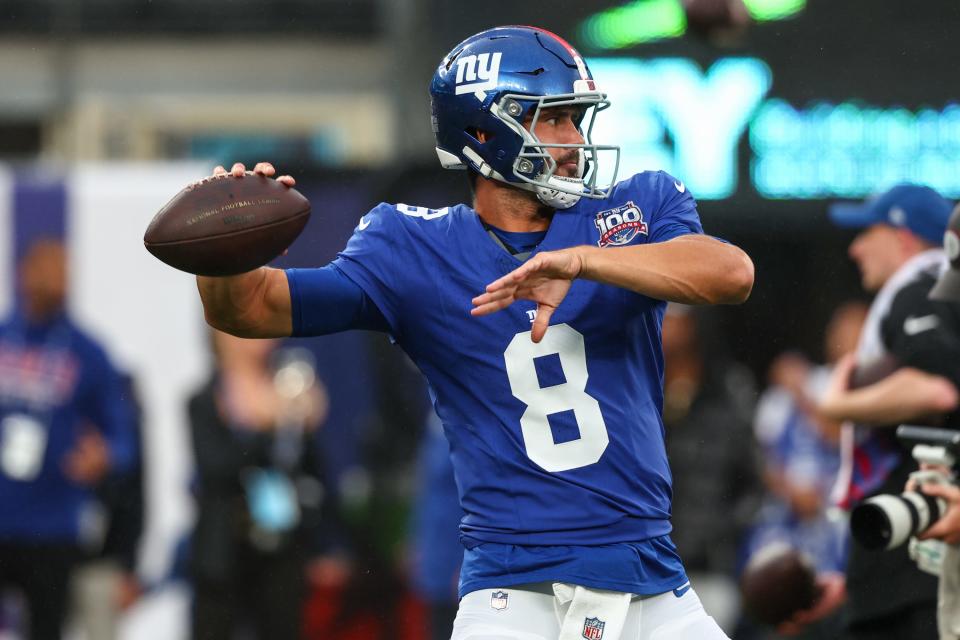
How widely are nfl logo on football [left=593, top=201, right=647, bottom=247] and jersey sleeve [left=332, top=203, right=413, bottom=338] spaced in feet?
1.35

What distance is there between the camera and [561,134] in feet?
11.1

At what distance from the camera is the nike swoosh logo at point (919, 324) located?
4.53m

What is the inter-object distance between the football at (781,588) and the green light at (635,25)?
4.06 m

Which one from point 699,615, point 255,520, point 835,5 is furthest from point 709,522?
point 699,615

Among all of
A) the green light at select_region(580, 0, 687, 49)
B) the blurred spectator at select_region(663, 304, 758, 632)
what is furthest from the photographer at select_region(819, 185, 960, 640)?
the green light at select_region(580, 0, 687, 49)

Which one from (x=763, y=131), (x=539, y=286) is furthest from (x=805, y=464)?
(x=539, y=286)

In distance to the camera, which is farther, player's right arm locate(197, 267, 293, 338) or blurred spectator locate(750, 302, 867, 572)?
blurred spectator locate(750, 302, 867, 572)

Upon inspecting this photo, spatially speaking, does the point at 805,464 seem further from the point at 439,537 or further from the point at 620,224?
the point at 620,224

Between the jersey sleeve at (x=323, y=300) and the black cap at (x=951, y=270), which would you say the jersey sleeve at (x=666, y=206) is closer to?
the jersey sleeve at (x=323, y=300)

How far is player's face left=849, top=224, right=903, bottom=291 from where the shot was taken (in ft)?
16.6

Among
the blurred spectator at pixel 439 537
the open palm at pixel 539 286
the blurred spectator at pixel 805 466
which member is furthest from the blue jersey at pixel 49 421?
the open palm at pixel 539 286

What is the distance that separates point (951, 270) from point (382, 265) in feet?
5.33

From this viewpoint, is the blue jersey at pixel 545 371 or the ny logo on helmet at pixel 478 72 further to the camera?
the ny logo on helmet at pixel 478 72

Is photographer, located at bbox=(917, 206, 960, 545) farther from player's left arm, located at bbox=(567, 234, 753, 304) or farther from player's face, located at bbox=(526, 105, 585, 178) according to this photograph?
player's face, located at bbox=(526, 105, 585, 178)
